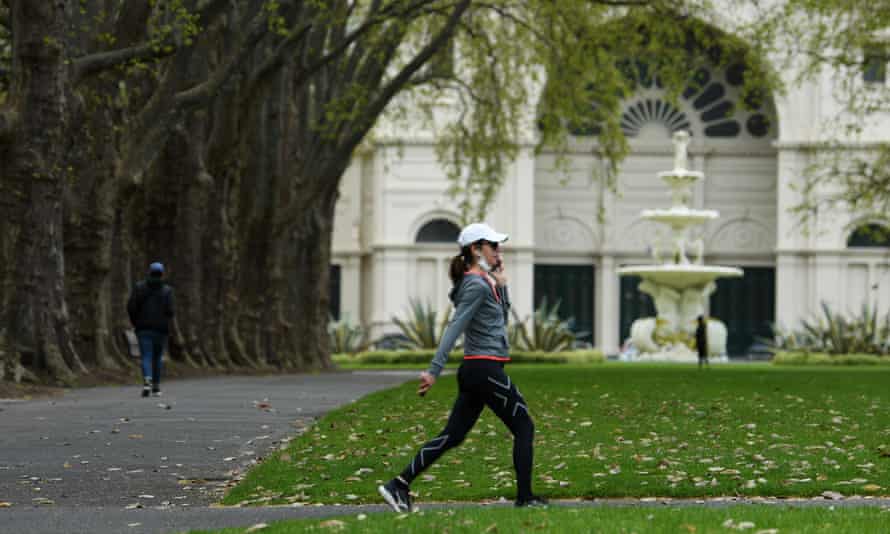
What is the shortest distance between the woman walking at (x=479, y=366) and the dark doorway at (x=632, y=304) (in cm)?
4985

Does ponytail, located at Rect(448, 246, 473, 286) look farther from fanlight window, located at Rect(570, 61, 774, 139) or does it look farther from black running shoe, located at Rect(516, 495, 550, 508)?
fanlight window, located at Rect(570, 61, 774, 139)

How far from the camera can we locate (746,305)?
2335 inches

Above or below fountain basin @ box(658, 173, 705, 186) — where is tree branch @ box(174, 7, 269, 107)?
below

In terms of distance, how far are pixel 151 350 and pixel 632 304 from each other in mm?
39357

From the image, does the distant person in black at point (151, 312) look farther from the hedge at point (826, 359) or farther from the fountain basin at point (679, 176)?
the fountain basin at point (679, 176)

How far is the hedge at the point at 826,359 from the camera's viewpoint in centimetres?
4081

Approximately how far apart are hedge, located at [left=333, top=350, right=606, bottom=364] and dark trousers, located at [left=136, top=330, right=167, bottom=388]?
824 inches

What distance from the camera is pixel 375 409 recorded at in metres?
19.2

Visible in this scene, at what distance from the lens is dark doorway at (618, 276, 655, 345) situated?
59.2 meters

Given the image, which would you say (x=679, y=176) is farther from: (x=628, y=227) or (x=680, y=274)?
(x=628, y=227)

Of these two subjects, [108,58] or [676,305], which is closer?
[108,58]

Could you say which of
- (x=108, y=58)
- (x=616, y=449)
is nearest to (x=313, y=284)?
(x=108, y=58)

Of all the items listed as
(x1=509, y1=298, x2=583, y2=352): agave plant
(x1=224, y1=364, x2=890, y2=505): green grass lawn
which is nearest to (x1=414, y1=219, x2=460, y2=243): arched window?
(x1=509, y1=298, x2=583, y2=352): agave plant

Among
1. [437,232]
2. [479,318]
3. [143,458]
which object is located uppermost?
[437,232]
